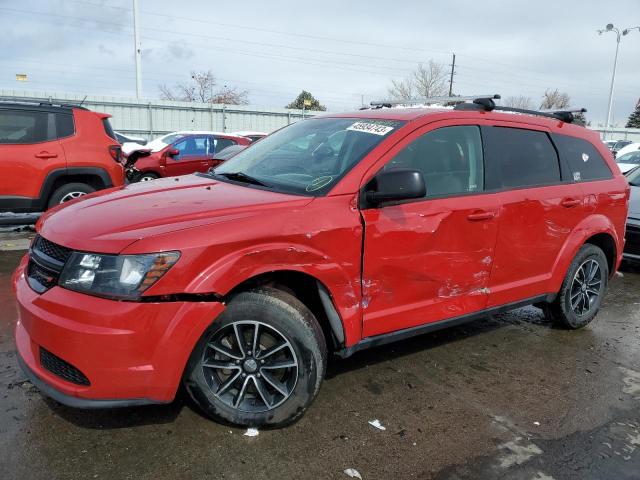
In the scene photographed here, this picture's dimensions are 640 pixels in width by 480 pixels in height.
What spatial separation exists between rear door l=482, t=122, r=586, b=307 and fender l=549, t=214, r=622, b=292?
5 centimetres

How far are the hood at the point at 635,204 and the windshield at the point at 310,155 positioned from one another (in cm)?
488

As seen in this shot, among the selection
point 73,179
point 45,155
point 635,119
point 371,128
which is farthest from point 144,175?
point 635,119

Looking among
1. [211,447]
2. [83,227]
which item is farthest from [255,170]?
[211,447]

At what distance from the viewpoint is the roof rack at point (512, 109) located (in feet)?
12.5

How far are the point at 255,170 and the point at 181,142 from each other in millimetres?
9435

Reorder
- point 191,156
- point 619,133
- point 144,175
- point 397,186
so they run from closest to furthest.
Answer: point 397,186
point 144,175
point 191,156
point 619,133

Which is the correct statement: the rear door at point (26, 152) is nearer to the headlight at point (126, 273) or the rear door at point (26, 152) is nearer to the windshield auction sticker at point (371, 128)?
the windshield auction sticker at point (371, 128)

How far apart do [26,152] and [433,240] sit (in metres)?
6.03

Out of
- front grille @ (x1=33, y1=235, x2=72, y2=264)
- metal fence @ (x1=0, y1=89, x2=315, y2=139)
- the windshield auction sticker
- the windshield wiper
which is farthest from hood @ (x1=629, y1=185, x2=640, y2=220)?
metal fence @ (x1=0, y1=89, x2=315, y2=139)

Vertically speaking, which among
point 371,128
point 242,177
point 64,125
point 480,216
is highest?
point 371,128

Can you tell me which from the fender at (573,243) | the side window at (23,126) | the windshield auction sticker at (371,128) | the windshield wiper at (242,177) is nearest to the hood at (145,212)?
the windshield wiper at (242,177)

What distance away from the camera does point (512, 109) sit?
13.9ft

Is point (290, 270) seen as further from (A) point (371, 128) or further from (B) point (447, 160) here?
(B) point (447, 160)

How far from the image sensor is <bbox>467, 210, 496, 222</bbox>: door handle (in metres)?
3.38
